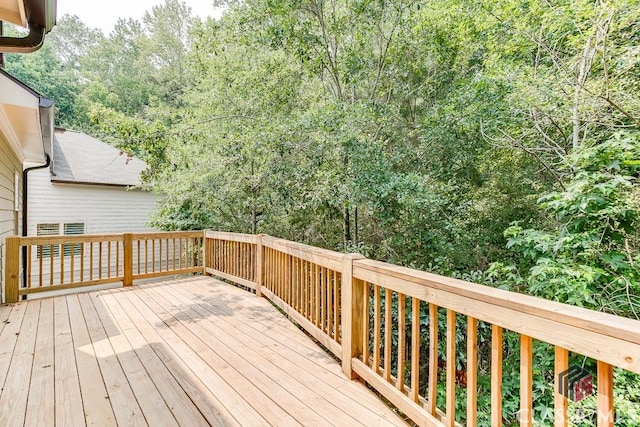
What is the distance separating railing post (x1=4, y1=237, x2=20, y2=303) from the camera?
4172mm

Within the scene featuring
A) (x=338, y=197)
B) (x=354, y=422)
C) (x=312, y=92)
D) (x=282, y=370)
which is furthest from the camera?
(x=312, y=92)

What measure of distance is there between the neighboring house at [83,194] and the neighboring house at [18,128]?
8.98 feet

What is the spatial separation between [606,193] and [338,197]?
2.95 m

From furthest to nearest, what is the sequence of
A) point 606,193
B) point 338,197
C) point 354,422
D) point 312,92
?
point 312,92 → point 338,197 → point 606,193 → point 354,422

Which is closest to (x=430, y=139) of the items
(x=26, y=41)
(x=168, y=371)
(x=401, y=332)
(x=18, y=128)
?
(x=401, y=332)

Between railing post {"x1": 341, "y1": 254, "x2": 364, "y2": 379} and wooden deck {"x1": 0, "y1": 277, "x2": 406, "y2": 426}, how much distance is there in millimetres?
185

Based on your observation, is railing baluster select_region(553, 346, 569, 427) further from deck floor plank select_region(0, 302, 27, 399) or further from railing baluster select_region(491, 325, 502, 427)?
deck floor plank select_region(0, 302, 27, 399)

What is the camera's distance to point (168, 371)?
2518mm

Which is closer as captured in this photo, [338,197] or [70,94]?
[338,197]

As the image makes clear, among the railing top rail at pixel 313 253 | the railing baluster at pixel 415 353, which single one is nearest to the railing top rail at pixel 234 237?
the railing top rail at pixel 313 253

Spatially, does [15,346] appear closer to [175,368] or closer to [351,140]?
[175,368]

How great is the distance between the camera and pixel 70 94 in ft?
64.3

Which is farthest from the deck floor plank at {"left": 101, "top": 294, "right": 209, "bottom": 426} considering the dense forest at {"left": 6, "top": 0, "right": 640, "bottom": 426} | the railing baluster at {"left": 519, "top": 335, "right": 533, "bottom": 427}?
the dense forest at {"left": 6, "top": 0, "right": 640, "bottom": 426}

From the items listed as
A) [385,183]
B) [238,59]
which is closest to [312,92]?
[238,59]
